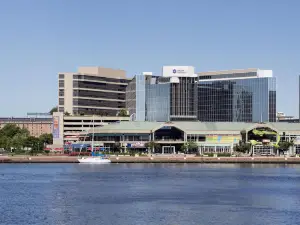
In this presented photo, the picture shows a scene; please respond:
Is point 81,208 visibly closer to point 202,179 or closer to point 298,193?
point 298,193

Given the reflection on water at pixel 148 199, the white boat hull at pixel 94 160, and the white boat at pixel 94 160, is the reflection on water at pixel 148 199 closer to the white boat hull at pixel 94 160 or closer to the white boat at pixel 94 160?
the white boat hull at pixel 94 160

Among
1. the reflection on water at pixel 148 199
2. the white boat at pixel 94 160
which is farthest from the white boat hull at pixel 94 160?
the reflection on water at pixel 148 199

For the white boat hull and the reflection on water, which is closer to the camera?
the reflection on water

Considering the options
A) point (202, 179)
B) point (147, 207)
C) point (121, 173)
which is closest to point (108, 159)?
point (121, 173)

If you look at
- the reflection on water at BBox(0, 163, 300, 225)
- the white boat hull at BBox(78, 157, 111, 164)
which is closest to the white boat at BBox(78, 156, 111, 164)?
the white boat hull at BBox(78, 157, 111, 164)

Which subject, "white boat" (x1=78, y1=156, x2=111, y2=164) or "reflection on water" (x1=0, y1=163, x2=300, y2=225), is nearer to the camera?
"reflection on water" (x1=0, y1=163, x2=300, y2=225)

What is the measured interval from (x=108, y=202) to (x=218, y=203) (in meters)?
13.8

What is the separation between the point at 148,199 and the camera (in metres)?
95.1

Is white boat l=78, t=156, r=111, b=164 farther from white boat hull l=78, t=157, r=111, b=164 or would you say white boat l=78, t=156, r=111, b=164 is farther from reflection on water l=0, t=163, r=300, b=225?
reflection on water l=0, t=163, r=300, b=225

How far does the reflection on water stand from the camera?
77.9 metres

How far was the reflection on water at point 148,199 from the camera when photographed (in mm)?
77875

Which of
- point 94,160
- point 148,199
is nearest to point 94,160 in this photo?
point 94,160

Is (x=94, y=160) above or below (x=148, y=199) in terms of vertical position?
above

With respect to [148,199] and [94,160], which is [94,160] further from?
[148,199]
